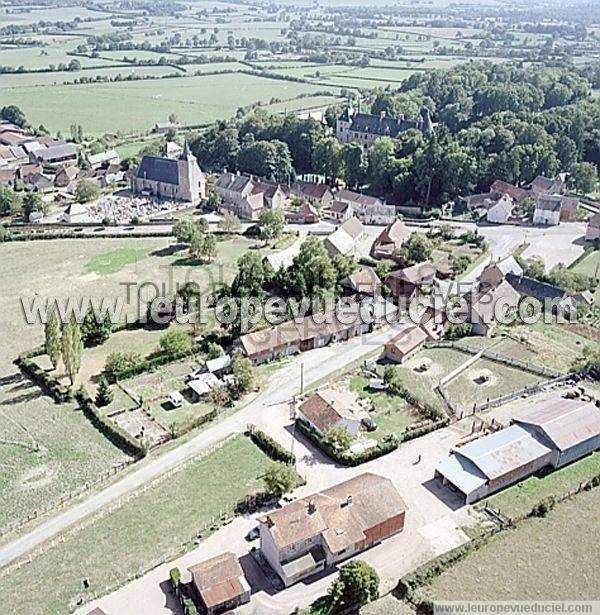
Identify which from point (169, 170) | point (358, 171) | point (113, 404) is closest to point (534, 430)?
point (113, 404)

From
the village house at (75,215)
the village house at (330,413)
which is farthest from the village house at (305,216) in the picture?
the village house at (330,413)

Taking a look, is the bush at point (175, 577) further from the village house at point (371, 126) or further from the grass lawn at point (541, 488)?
the village house at point (371, 126)

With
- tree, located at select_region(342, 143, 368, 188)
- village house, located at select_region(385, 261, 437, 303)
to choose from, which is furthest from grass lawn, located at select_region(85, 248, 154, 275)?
tree, located at select_region(342, 143, 368, 188)

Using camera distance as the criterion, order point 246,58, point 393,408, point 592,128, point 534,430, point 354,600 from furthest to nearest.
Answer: point 246,58, point 592,128, point 393,408, point 534,430, point 354,600

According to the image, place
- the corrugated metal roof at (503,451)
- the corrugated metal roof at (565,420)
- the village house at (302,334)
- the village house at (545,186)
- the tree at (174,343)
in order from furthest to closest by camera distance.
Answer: the village house at (545,186)
the village house at (302,334)
the tree at (174,343)
the corrugated metal roof at (565,420)
the corrugated metal roof at (503,451)

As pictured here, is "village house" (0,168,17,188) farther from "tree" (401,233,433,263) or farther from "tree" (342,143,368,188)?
"tree" (401,233,433,263)

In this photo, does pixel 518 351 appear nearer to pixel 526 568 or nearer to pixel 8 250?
pixel 526 568
